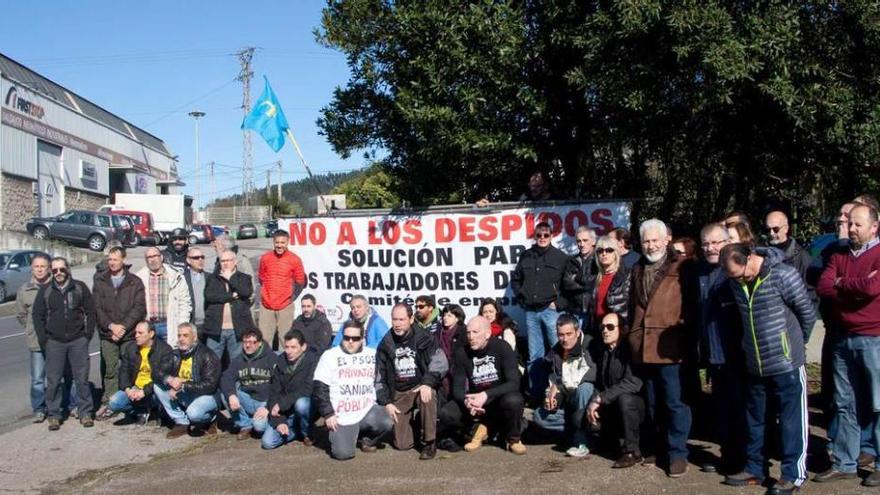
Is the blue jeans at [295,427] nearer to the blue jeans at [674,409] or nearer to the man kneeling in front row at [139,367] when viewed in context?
the man kneeling in front row at [139,367]

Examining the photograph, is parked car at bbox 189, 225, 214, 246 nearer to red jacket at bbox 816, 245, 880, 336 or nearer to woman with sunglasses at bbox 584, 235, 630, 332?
woman with sunglasses at bbox 584, 235, 630, 332

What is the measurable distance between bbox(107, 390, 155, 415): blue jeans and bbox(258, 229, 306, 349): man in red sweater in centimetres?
156

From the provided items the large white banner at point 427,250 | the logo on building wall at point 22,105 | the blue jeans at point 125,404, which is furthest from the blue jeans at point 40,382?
the logo on building wall at point 22,105

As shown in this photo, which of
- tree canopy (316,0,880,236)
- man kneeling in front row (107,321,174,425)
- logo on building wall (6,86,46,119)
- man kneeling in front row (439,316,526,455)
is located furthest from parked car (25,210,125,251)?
man kneeling in front row (439,316,526,455)

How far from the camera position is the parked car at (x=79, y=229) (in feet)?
128

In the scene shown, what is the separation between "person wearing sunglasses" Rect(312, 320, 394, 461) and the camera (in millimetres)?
7773

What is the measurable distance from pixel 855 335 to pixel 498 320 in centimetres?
378

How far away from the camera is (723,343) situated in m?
6.30

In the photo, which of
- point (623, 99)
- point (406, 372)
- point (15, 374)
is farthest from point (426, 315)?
point (15, 374)

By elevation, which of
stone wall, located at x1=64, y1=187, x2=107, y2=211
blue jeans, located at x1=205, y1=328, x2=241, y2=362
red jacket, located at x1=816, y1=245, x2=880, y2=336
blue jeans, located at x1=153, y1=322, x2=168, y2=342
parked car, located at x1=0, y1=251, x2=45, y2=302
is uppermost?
stone wall, located at x1=64, y1=187, x2=107, y2=211

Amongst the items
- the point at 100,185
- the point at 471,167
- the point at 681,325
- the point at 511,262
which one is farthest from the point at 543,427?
the point at 100,185

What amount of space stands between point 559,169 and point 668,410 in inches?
169

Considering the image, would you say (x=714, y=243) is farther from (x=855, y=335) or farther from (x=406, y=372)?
(x=406, y=372)

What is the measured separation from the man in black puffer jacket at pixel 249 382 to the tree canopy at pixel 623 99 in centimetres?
282
